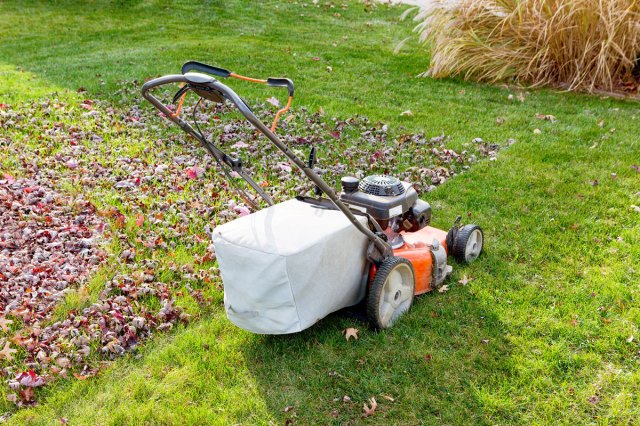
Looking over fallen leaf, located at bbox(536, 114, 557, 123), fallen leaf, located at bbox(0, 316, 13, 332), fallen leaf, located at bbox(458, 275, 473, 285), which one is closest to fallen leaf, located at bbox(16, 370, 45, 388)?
fallen leaf, located at bbox(0, 316, 13, 332)

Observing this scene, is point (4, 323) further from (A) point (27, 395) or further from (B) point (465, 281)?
(B) point (465, 281)

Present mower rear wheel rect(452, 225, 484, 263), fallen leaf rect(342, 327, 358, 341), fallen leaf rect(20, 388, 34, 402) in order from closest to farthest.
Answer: fallen leaf rect(20, 388, 34, 402), fallen leaf rect(342, 327, 358, 341), mower rear wheel rect(452, 225, 484, 263)

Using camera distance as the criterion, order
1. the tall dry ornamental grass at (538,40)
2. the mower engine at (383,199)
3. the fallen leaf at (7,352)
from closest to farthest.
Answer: the fallen leaf at (7,352) < the mower engine at (383,199) < the tall dry ornamental grass at (538,40)

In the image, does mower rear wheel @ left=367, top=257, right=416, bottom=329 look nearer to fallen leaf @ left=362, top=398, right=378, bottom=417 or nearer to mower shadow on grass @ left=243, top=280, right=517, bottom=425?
mower shadow on grass @ left=243, top=280, right=517, bottom=425

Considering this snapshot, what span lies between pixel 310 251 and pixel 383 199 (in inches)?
29.5

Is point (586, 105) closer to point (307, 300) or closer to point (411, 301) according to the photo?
point (411, 301)

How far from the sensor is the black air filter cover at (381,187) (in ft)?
12.4

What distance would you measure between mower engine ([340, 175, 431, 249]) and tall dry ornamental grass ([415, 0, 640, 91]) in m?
5.26

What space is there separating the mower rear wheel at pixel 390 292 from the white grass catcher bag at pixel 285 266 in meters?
0.16

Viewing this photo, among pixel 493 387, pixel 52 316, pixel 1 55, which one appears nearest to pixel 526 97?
pixel 493 387

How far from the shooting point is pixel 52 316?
3803 millimetres

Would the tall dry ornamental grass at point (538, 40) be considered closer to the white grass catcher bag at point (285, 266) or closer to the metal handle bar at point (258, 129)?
the metal handle bar at point (258, 129)

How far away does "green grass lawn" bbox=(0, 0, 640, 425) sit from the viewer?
314 cm

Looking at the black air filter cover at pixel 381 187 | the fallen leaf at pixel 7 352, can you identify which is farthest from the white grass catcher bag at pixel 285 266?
the fallen leaf at pixel 7 352
